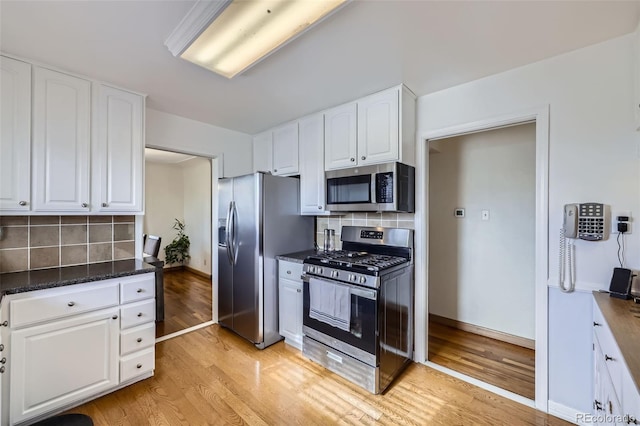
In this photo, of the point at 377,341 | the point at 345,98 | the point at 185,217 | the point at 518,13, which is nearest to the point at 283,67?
the point at 345,98

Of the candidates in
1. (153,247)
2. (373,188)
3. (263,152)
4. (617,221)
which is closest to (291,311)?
(373,188)

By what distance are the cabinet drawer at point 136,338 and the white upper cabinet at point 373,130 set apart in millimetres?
2116

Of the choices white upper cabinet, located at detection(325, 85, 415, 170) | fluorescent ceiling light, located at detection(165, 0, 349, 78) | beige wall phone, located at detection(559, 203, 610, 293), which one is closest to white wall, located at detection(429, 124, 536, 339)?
white upper cabinet, located at detection(325, 85, 415, 170)

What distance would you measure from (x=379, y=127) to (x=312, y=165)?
837 mm

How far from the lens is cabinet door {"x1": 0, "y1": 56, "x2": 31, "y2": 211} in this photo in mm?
1793

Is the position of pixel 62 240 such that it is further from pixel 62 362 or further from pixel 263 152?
pixel 263 152

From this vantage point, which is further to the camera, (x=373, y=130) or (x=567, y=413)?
(x=373, y=130)

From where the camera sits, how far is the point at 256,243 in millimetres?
2701

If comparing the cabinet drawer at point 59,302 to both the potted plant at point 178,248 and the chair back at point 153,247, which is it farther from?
the potted plant at point 178,248

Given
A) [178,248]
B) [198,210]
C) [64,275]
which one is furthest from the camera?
[178,248]

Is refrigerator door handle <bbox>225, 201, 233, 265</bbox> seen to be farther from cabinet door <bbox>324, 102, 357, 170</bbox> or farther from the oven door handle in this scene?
the oven door handle

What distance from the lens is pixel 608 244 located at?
1.65 meters

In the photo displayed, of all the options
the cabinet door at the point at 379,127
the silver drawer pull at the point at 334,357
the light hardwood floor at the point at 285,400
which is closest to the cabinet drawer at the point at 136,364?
the light hardwood floor at the point at 285,400

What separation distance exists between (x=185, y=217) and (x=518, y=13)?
643 centimetres
